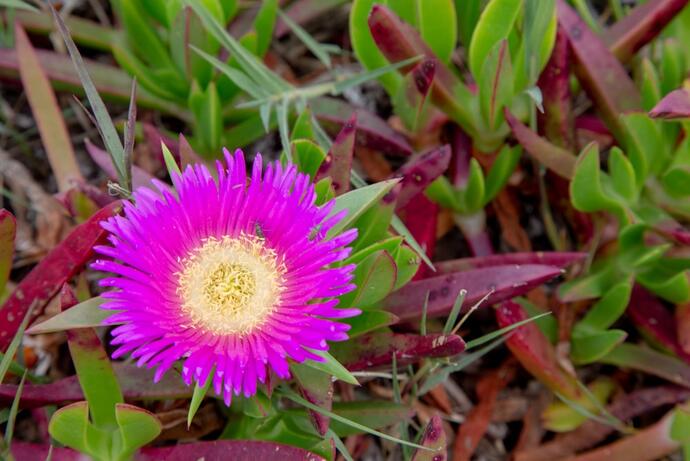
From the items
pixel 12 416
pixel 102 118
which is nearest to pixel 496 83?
pixel 102 118

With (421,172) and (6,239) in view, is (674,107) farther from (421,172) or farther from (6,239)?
(6,239)

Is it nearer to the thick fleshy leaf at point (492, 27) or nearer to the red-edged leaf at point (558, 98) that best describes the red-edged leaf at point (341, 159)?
the thick fleshy leaf at point (492, 27)

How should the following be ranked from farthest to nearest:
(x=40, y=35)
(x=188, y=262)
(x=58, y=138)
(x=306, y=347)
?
(x=40, y=35) → (x=58, y=138) → (x=188, y=262) → (x=306, y=347)

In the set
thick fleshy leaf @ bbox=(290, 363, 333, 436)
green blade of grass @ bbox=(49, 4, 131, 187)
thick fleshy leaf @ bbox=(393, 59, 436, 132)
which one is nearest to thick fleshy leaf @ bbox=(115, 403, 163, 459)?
thick fleshy leaf @ bbox=(290, 363, 333, 436)

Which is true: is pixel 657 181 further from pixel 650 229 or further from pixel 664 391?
pixel 664 391

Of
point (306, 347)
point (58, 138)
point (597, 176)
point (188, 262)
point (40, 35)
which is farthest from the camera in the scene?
point (40, 35)

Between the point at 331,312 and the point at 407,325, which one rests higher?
the point at 331,312

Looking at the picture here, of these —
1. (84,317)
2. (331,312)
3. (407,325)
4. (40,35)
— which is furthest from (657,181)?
(40,35)
